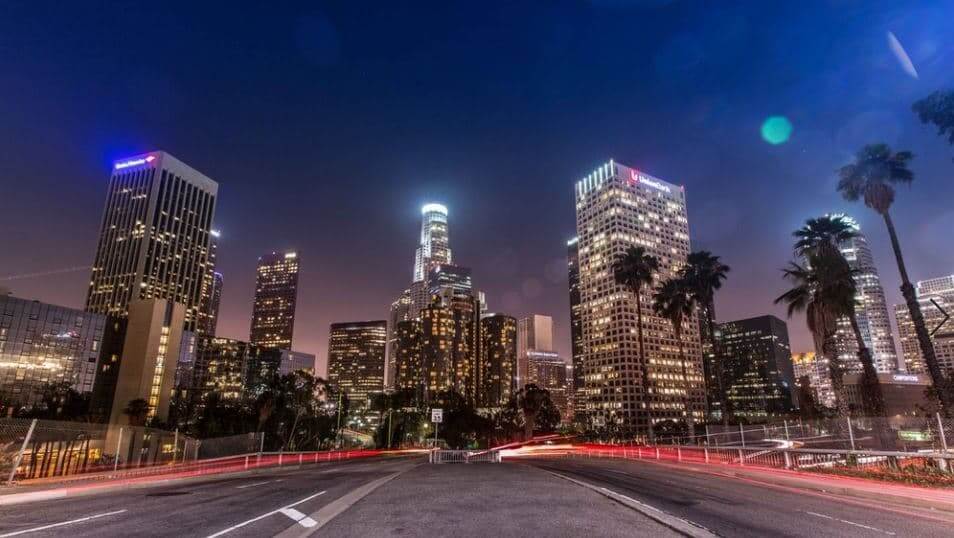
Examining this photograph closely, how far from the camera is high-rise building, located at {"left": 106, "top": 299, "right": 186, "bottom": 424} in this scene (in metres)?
96.2

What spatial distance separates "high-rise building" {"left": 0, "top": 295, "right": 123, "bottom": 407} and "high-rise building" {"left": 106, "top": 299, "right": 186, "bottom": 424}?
58.2 feet

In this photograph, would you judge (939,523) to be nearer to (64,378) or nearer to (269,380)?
(269,380)

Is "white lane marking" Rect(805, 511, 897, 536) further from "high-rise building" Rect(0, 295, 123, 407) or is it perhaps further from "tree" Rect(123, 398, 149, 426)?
"high-rise building" Rect(0, 295, 123, 407)

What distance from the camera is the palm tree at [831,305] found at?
3800cm

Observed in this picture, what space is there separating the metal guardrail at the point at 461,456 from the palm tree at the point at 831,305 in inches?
1112

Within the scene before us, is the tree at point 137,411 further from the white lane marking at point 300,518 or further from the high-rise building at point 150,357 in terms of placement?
the white lane marking at point 300,518

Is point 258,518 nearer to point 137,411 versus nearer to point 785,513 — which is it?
point 785,513

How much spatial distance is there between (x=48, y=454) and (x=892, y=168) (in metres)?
59.9

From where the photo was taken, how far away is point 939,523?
1120 centimetres

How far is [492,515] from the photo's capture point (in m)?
10.5

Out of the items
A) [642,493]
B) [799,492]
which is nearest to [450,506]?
[642,493]

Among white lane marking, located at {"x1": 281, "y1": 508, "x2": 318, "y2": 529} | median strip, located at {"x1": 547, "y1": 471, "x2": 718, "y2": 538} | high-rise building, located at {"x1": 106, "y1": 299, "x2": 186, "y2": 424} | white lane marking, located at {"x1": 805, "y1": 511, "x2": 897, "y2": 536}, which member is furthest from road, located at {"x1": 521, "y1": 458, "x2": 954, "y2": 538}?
high-rise building, located at {"x1": 106, "y1": 299, "x2": 186, "y2": 424}

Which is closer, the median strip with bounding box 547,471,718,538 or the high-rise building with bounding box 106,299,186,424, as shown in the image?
the median strip with bounding box 547,471,718,538

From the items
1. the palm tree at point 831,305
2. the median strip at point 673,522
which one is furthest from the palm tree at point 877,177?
the median strip at point 673,522
